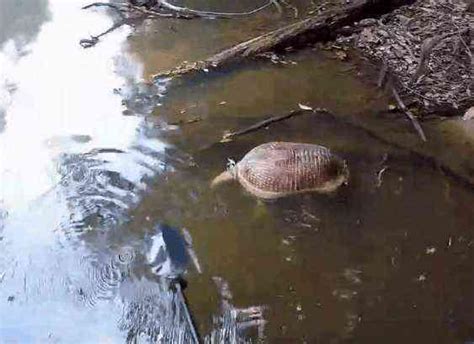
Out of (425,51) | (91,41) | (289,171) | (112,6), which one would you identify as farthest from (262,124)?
(112,6)

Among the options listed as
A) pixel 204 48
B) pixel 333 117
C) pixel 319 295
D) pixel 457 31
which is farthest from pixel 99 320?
pixel 457 31

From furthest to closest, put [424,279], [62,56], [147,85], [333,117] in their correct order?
[62,56]
[147,85]
[333,117]
[424,279]

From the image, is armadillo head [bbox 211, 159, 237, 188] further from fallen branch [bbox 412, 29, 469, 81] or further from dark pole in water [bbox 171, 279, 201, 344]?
fallen branch [bbox 412, 29, 469, 81]

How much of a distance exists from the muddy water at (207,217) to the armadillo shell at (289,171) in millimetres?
110

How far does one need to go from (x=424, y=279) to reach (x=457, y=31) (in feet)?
11.0

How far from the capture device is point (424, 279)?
4.79 meters

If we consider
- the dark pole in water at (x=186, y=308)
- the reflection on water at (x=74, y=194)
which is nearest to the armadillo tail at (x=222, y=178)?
the reflection on water at (x=74, y=194)

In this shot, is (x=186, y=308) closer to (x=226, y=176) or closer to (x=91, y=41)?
(x=226, y=176)

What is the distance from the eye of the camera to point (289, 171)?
17.8 ft

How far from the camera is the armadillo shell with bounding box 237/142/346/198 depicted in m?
5.41

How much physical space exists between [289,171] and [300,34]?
2.46 meters

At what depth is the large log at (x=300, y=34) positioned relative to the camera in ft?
23.3

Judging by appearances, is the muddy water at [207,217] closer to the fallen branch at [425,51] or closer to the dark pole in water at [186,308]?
the dark pole in water at [186,308]

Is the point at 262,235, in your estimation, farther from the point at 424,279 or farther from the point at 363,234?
the point at 424,279
